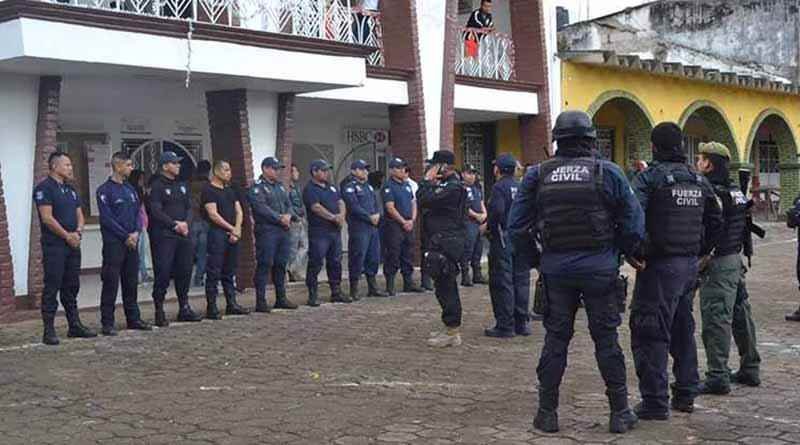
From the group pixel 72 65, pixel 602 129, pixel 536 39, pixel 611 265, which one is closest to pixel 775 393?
pixel 611 265

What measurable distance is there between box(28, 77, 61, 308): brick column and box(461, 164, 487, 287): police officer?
4964mm

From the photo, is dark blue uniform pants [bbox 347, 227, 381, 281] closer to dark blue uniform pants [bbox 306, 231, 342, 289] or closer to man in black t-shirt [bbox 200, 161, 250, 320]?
dark blue uniform pants [bbox 306, 231, 342, 289]

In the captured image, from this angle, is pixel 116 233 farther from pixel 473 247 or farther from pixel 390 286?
pixel 473 247

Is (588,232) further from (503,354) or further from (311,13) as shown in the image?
(311,13)

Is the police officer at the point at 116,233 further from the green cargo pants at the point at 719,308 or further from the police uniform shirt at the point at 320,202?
the green cargo pants at the point at 719,308

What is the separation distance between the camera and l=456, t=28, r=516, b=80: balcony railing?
17.5 metres

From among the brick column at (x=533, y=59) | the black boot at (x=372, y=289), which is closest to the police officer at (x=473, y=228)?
the black boot at (x=372, y=289)

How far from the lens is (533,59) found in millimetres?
18453

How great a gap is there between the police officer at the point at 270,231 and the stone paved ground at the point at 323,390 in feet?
2.67

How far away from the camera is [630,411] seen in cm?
575

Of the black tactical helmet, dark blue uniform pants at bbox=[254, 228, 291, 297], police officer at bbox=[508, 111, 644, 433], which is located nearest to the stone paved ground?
police officer at bbox=[508, 111, 644, 433]

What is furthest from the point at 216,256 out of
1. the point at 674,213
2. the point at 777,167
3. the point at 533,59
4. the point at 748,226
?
the point at 777,167

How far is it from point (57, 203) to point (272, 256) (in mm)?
2710

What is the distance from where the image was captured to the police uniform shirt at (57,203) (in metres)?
8.85
